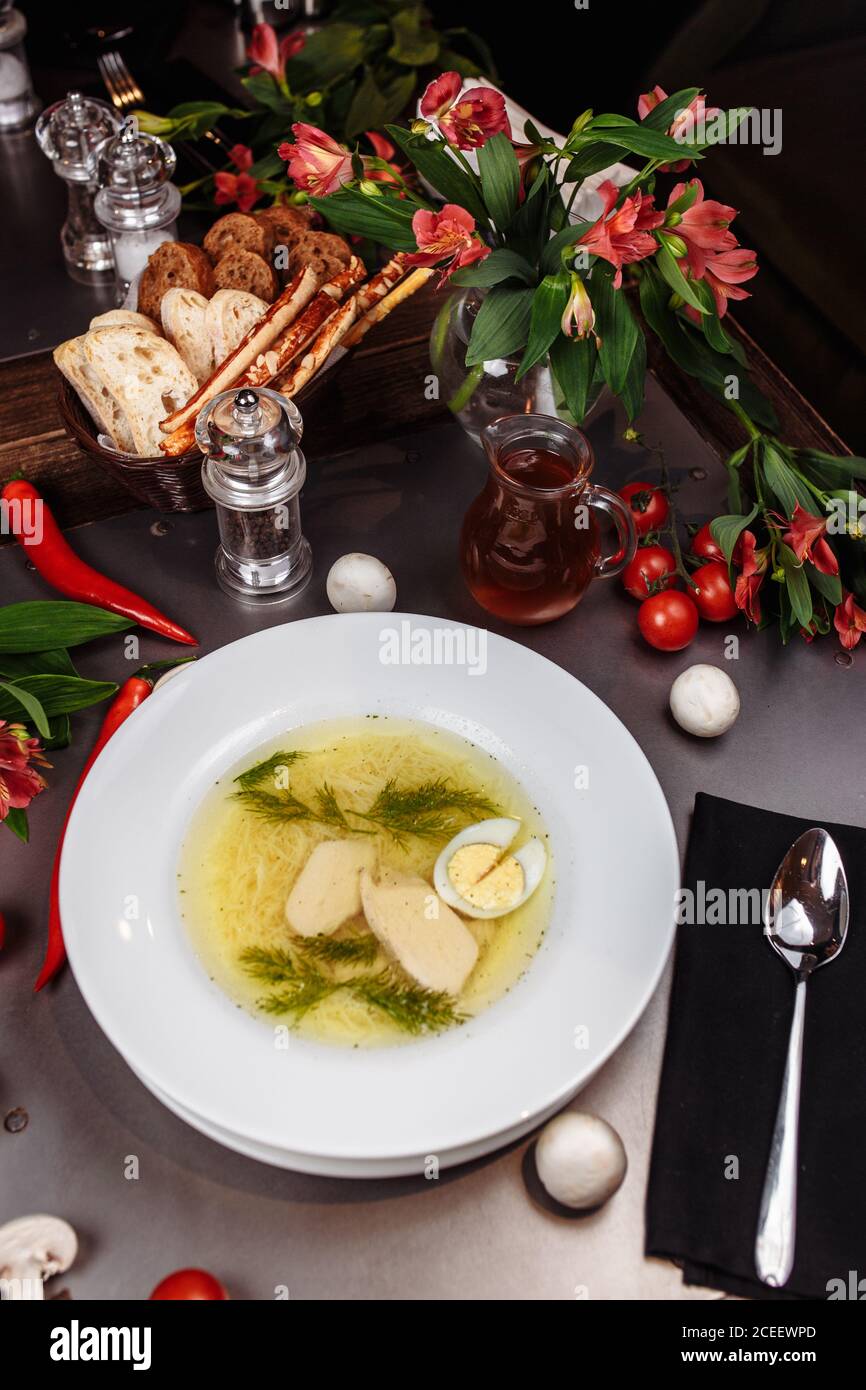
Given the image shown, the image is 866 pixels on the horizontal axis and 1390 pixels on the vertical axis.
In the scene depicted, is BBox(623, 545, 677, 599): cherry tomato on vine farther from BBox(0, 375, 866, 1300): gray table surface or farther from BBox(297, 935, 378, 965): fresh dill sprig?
BBox(297, 935, 378, 965): fresh dill sprig

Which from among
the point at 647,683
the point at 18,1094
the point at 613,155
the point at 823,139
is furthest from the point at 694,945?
the point at 823,139

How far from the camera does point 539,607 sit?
3.68 ft

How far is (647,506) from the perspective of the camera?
1.19 m

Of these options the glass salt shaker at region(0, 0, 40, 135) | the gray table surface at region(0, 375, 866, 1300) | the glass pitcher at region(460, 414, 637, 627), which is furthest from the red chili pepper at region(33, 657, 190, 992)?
the glass salt shaker at region(0, 0, 40, 135)

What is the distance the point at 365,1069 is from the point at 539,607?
0.48 meters

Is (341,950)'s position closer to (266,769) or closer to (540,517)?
(266,769)

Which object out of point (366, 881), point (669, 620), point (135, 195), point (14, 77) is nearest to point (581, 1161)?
point (366, 881)

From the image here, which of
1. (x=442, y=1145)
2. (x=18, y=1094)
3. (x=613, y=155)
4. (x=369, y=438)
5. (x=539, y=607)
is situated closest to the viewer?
(x=442, y=1145)

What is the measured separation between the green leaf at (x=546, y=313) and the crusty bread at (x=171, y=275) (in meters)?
0.40

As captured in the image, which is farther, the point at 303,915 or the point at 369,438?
the point at 369,438

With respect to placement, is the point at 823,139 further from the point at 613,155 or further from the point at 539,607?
the point at 539,607

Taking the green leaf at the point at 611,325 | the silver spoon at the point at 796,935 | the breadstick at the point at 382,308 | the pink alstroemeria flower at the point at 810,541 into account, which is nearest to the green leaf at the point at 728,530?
the pink alstroemeria flower at the point at 810,541

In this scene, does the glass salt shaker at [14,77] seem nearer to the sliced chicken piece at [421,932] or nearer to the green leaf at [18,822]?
the green leaf at [18,822]

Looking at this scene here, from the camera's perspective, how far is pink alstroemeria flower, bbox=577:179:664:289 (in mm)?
912
